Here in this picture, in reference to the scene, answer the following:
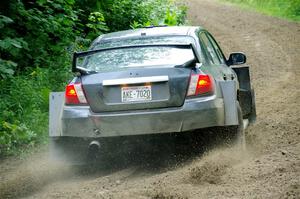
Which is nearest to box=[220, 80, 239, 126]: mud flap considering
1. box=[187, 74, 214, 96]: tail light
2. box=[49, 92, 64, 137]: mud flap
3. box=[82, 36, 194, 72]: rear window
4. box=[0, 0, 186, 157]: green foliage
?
box=[187, 74, 214, 96]: tail light

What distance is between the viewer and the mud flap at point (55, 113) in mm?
6933

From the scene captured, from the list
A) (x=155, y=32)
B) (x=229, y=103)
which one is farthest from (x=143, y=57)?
(x=229, y=103)

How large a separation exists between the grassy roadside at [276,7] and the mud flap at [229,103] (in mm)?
21094

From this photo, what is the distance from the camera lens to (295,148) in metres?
6.89

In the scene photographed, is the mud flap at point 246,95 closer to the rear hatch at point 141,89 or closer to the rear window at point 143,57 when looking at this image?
the rear window at point 143,57

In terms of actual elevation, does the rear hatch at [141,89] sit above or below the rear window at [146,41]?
below

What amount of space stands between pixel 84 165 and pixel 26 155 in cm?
124

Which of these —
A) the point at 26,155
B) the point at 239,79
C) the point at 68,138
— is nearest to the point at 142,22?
the point at 239,79

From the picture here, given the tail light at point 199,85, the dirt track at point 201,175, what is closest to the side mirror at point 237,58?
the dirt track at point 201,175

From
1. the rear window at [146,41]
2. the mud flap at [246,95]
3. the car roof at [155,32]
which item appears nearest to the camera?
the rear window at [146,41]

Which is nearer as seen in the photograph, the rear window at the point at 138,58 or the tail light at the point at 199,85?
the tail light at the point at 199,85

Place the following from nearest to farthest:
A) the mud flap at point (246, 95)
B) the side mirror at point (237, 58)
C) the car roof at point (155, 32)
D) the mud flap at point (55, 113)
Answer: the mud flap at point (55, 113)
the car roof at point (155, 32)
the side mirror at point (237, 58)
the mud flap at point (246, 95)

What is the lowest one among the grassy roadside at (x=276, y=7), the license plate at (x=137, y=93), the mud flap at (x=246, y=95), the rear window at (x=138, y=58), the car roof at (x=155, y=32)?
the grassy roadside at (x=276, y=7)

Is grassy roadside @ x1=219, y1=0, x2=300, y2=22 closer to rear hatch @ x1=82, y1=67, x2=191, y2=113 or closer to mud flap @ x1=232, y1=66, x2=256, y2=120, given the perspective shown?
mud flap @ x1=232, y1=66, x2=256, y2=120
